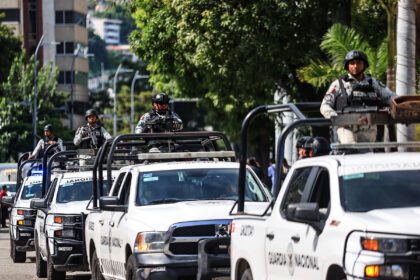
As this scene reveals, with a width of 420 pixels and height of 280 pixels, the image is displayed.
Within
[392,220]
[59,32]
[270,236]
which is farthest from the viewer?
[59,32]

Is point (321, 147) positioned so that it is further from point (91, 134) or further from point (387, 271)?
point (91, 134)

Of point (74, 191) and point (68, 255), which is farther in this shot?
point (74, 191)

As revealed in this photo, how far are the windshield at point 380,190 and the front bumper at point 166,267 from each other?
4307 millimetres

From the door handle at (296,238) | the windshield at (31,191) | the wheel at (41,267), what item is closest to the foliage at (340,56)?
the windshield at (31,191)

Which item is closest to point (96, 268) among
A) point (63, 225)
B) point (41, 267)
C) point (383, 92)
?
point (63, 225)

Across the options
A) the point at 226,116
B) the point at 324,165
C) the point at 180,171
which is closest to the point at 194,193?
the point at 180,171

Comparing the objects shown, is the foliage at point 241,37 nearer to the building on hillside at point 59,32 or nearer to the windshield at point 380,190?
the windshield at point 380,190

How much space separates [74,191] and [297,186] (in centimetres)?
1059

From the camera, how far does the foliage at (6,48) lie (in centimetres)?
8106

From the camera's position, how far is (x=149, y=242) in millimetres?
14867

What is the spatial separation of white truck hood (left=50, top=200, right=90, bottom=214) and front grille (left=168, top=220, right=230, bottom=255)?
5786mm

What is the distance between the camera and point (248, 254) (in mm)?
12398

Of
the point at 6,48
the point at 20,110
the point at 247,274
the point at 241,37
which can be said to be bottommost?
the point at 247,274

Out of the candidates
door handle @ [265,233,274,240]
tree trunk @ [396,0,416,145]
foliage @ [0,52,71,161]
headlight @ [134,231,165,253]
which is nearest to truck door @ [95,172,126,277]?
headlight @ [134,231,165,253]
